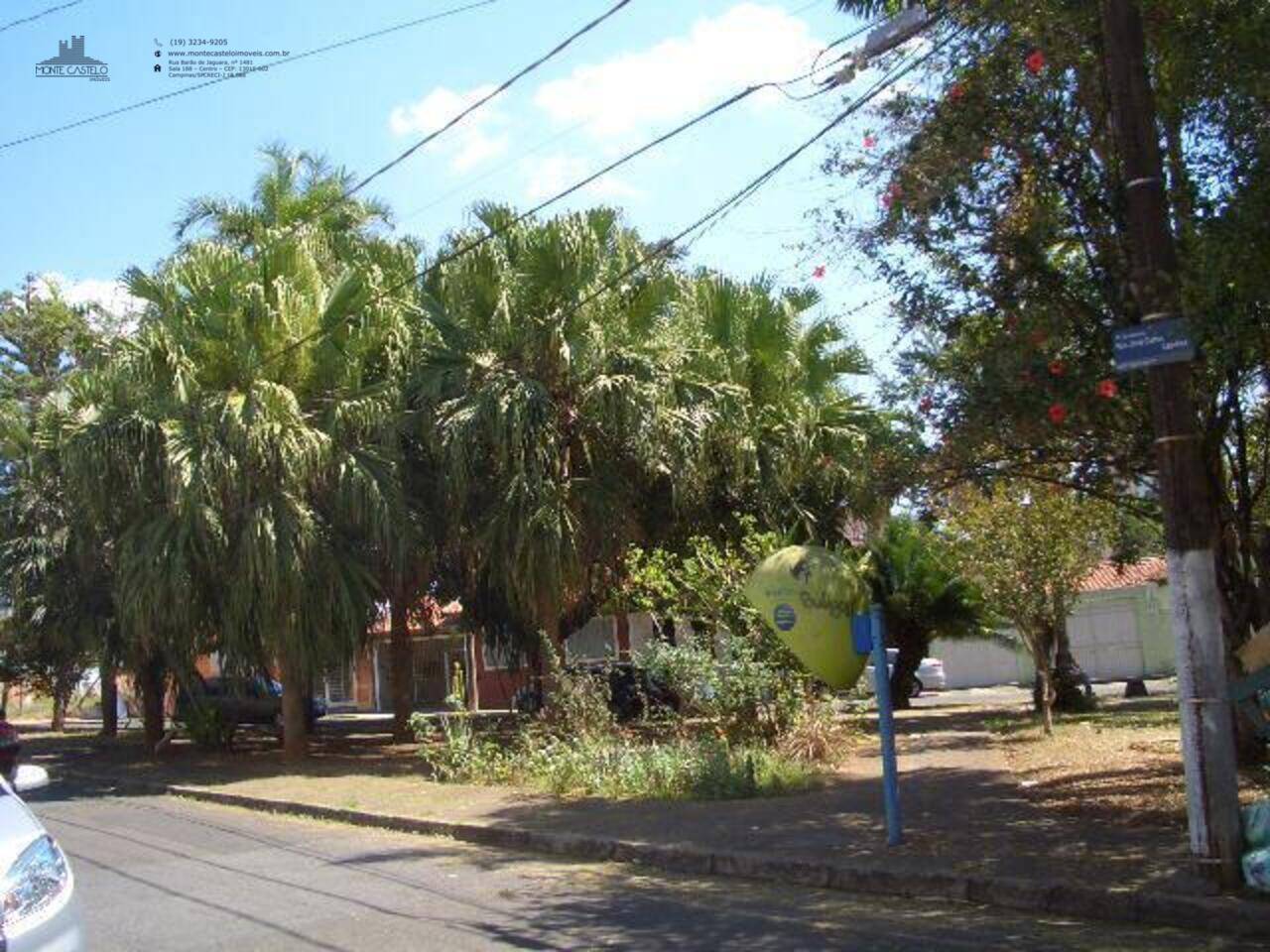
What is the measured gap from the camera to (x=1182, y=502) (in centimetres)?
780

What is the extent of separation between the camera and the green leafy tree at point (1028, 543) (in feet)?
50.1

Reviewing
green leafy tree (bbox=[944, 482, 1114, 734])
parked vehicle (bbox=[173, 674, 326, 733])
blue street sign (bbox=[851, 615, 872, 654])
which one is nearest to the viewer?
blue street sign (bbox=[851, 615, 872, 654])

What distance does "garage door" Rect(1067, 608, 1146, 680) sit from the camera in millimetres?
35750

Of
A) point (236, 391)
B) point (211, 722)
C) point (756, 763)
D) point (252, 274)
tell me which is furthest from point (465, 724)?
point (211, 722)

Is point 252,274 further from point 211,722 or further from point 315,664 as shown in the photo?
point 211,722

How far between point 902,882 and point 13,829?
5652 millimetres

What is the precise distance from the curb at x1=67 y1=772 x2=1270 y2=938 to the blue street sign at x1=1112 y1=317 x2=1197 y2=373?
3.21m

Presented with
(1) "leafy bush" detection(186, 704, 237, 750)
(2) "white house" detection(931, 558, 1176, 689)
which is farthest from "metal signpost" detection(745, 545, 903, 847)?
(2) "white house" detection(931, 558, 1176, 689)

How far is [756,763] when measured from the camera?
1327cm

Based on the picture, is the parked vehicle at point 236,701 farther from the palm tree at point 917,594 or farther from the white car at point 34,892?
the white car at point 34,892

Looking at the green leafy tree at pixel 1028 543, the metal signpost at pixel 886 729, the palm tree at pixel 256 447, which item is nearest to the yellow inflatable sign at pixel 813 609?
the green leafy tree at pixel 1028 543

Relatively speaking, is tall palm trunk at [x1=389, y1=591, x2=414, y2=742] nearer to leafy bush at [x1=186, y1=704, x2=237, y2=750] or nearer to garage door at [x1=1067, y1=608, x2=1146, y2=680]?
leafy bush at [x1=186, y1=704, x2=237, y2=750]

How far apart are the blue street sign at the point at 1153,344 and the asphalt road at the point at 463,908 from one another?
3.39 meters

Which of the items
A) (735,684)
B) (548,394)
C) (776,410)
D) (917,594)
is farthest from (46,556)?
(917,594)
